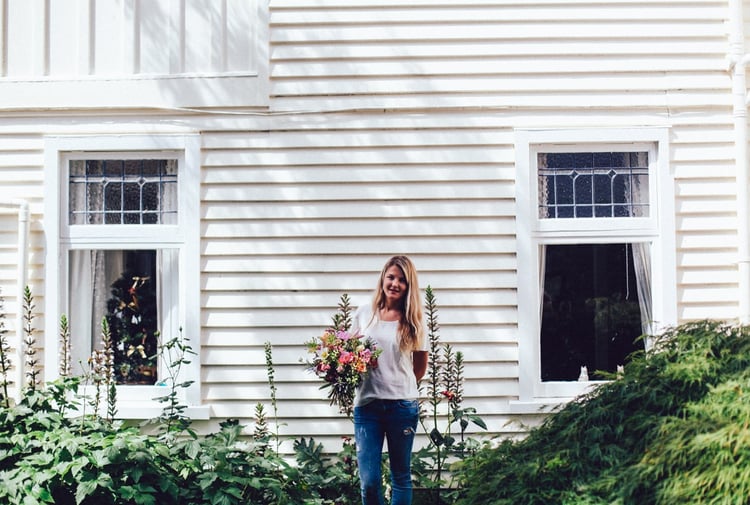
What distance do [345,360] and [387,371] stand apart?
0.90ft

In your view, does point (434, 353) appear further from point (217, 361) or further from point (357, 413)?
point (217, 361)

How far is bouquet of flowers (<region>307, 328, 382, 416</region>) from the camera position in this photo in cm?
481

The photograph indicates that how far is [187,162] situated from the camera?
6.25 meters

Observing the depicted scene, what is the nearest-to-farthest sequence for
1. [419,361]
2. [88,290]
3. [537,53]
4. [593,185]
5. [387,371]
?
[387,371] → [419,361] → [537,53] → [593,185] → [88,290]

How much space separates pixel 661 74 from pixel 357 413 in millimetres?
3379

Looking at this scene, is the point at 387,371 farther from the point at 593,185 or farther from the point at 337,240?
the point at 593,185

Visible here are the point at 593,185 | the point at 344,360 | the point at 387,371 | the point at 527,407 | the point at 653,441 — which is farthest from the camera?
the point at 593,185

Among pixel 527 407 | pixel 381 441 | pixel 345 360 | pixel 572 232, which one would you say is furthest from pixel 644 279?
pixel 345 360

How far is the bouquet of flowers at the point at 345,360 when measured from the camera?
4812 millimetres

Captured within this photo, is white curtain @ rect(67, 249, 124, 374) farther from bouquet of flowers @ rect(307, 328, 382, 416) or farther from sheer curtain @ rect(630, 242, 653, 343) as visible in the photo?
sheer curtain @ rect(630, 242, 653, 343)

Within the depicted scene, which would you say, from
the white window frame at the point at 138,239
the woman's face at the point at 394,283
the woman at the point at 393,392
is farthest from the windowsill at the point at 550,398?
the white window frame at the point at 138,239

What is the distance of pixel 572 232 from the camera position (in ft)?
20.4

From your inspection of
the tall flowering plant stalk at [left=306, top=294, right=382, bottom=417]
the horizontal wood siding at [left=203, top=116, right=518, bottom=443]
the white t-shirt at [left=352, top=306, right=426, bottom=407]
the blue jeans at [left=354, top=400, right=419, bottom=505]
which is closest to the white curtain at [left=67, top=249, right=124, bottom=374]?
the horizontal wood siding at [left=203, top=116, right=518, bottom=443]

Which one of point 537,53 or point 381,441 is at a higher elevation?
point 537,53
